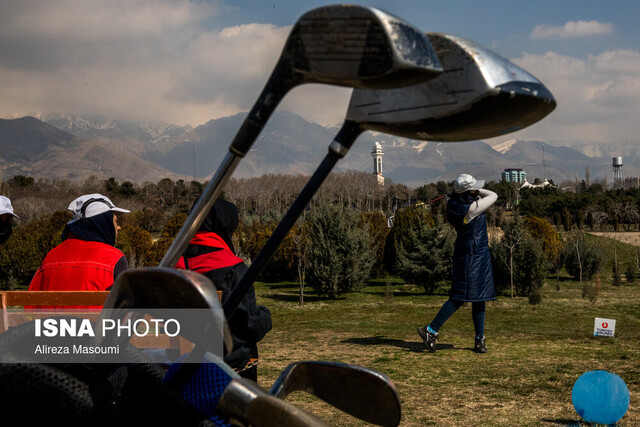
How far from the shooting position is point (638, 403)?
14.8 feet

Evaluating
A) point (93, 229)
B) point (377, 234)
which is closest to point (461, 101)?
point (93, 229)

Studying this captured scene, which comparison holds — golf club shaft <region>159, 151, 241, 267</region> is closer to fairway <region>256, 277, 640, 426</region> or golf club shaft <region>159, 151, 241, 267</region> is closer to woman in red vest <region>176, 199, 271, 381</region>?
woman in red vest <region>176, 199, 271, 381</region>

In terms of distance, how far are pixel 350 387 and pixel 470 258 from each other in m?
5.42

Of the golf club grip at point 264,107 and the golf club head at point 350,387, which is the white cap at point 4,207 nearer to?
the golf club head at point 350,387

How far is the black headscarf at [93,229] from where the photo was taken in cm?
337

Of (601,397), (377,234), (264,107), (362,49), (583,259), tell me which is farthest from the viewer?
(377,234)

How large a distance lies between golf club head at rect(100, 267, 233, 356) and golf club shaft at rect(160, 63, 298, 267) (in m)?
0.06

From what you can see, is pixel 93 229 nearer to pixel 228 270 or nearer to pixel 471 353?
pixel 228 270

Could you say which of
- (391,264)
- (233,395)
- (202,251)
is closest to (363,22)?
(233,395)

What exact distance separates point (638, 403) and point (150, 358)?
4730mm

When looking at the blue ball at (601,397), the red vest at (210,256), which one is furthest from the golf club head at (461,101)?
the blue ball at (601,397)

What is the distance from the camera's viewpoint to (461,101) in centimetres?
71

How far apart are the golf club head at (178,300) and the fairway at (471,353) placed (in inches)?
155

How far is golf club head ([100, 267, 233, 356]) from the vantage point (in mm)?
596
